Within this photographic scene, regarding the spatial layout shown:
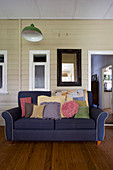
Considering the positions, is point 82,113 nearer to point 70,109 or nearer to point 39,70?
point 70,109

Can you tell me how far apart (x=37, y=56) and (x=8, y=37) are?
3.38 feet

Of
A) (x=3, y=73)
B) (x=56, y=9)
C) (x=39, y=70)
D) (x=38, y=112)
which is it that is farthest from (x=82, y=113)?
(x=56, y=9)

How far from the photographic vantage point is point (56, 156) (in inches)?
67.3

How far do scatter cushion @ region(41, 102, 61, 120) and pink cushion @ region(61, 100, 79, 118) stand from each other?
0.13 meters

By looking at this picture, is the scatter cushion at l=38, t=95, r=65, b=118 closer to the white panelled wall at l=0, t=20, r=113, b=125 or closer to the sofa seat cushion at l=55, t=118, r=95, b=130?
the sofa seat cushion at l=55, t=118, r=95, b=130

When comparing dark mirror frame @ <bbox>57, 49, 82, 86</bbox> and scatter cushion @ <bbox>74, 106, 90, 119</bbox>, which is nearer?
scatter cushion @ <bbox>74, 106, 90, 119</bbox>

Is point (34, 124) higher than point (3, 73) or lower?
lower

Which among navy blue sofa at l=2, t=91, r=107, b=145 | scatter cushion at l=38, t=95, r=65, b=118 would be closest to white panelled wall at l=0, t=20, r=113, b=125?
scatter cushion at l=38, t=95, r=65, b=118

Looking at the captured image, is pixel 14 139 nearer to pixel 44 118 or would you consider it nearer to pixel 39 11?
pixel 44 118

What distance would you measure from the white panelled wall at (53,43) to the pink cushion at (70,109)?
0.98 metres

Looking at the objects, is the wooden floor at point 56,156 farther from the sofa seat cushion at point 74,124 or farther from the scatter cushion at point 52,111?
the scatter cushion at point 52,111

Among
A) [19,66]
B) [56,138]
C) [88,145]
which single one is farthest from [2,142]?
[19,66]

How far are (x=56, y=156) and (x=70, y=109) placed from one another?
34.6 inches

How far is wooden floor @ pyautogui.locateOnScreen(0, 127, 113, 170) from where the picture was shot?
150 centimetres
